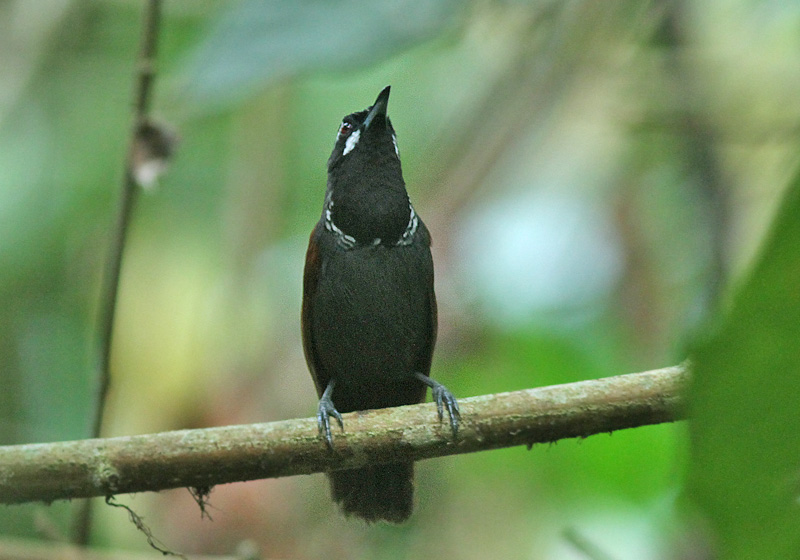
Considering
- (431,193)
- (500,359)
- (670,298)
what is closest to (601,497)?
(500,359)

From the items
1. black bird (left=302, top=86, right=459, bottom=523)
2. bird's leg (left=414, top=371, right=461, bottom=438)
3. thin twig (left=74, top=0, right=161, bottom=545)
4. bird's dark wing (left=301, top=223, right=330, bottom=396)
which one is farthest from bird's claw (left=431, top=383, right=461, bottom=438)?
thin twig (left=74, top=0, right=161, bottom=545)

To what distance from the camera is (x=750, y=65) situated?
19.8 feet

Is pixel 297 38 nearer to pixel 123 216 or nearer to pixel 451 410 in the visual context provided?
pixel 123 216

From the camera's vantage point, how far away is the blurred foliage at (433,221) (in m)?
4.81

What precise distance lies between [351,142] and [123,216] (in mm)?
1099

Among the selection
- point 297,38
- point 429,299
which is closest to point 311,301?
point 429,299

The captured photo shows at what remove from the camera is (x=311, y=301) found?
3.79 meters

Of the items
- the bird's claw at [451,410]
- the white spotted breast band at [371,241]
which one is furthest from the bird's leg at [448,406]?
the white spotted breast band at [371,241]

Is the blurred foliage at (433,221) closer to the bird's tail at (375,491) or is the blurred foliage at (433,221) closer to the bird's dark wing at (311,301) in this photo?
the bird's dark wing at (311,301)

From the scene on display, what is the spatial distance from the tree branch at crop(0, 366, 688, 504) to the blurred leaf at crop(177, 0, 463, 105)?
→ 147cm

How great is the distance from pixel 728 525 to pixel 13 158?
6.24 meters

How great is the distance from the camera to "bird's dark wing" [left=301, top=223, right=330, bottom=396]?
3.77m

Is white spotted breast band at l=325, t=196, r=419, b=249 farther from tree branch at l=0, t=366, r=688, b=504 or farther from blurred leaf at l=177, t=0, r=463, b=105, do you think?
tree branch at l=0, t=366, r=688, b=504

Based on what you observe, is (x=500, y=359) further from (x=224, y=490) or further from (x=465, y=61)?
(x=465, y=61)
